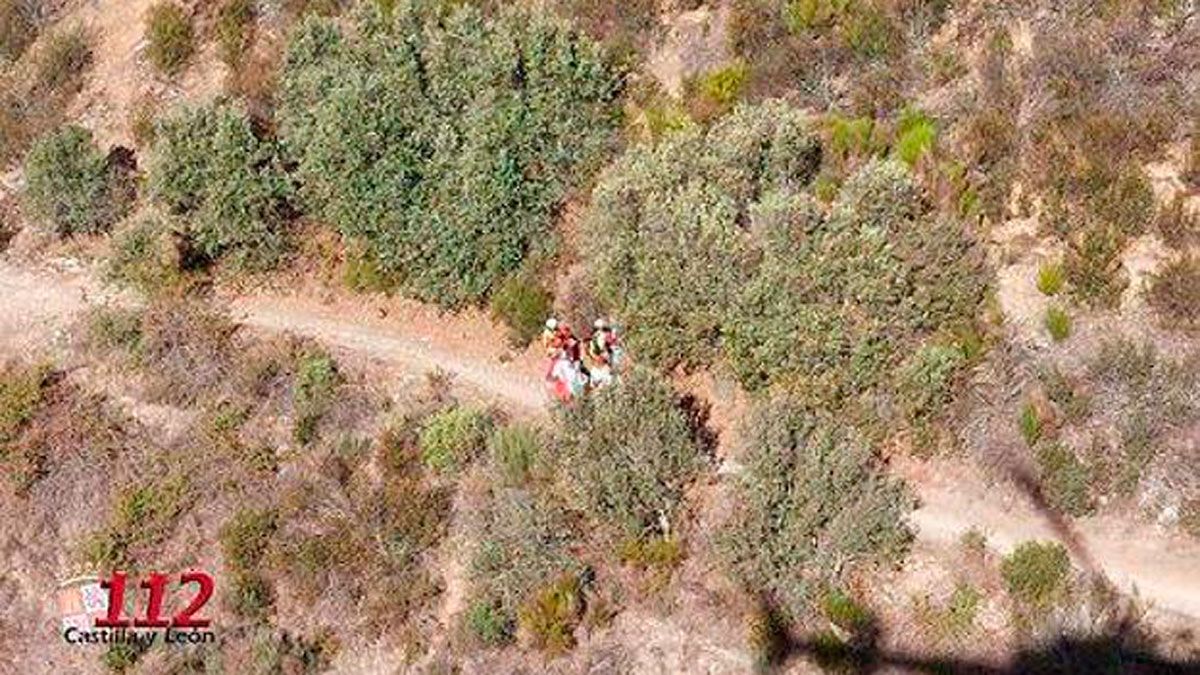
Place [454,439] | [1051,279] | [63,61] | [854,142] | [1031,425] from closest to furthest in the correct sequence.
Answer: [1031,425] → [1051,279] → [454,439] → [854,142] → [63,61]

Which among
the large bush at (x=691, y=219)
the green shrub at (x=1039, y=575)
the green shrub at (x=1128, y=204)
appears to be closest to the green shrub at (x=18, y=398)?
the large bush at (x=691, y=219)

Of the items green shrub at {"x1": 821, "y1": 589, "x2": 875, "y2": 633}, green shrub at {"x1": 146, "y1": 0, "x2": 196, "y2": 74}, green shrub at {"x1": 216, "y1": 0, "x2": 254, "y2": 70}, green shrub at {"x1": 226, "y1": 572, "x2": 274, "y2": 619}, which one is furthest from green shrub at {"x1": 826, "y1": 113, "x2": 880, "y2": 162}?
green shrub at {"x1": 146, "y1": 0, "x2": 196, "y2": 74}

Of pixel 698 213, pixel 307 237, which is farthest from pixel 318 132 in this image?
pixel 698 213

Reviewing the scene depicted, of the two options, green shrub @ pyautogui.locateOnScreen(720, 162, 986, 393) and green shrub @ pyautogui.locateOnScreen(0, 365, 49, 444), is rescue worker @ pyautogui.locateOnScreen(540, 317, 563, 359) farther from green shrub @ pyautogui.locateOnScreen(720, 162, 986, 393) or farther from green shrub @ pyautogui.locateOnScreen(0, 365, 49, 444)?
green shrub @ pyautogui.locateOnScreen(0, 365, 49, 444)

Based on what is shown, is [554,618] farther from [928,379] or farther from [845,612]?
[928,379]

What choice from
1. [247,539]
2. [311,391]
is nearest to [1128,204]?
[311,391]

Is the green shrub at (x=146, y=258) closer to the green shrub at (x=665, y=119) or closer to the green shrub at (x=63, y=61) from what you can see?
the green shrub at (x=63, y=61)
